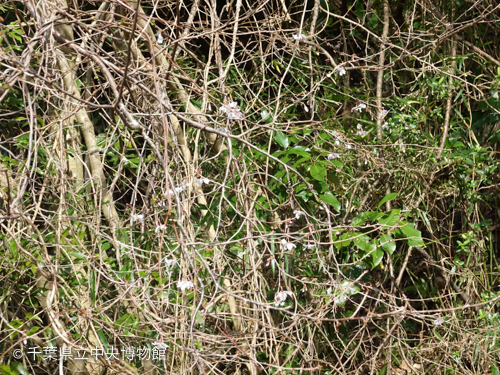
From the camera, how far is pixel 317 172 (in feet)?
8.12

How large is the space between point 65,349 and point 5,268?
423 millimetres

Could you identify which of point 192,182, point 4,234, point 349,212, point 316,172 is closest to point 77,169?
point 4,234

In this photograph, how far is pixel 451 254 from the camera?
3221 mm

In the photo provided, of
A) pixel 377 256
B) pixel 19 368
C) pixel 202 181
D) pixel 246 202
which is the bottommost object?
pixel 19 368

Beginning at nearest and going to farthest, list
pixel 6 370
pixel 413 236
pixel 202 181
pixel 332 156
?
pixel 202 181, pixel 413 236, pixel 6 370, pixel 332 156

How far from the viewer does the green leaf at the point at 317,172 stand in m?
2.45

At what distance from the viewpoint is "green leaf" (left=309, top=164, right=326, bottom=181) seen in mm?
2453

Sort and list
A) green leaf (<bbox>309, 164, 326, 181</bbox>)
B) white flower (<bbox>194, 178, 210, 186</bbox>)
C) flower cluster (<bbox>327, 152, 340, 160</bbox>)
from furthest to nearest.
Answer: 1. flower cluster (<bbox>327, 152, 340, 160</bbox>)
2. green leaf (<bbox>309, 164, 326, 181</bbox>)
3. white flower (<bbox>194, 178, 210, 186</bbox>)

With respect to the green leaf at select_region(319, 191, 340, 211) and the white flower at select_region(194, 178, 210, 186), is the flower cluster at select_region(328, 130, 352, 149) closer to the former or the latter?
the green leaf at select_region(319, 191, 340, 211)

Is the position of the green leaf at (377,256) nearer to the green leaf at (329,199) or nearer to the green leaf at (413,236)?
the green leaf at (413,236)

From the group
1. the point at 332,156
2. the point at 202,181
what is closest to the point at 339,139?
the point at 332,156

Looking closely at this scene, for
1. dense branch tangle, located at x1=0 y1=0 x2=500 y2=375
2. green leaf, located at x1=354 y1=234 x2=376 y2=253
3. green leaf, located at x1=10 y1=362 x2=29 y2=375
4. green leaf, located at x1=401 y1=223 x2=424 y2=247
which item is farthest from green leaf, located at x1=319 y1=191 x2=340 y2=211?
green leaf, located at x1=10 y1=362 x2=29 y2=375

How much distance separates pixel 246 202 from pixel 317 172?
341 mm

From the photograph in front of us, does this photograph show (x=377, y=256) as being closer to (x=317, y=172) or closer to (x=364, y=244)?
(x=364, y=244)
